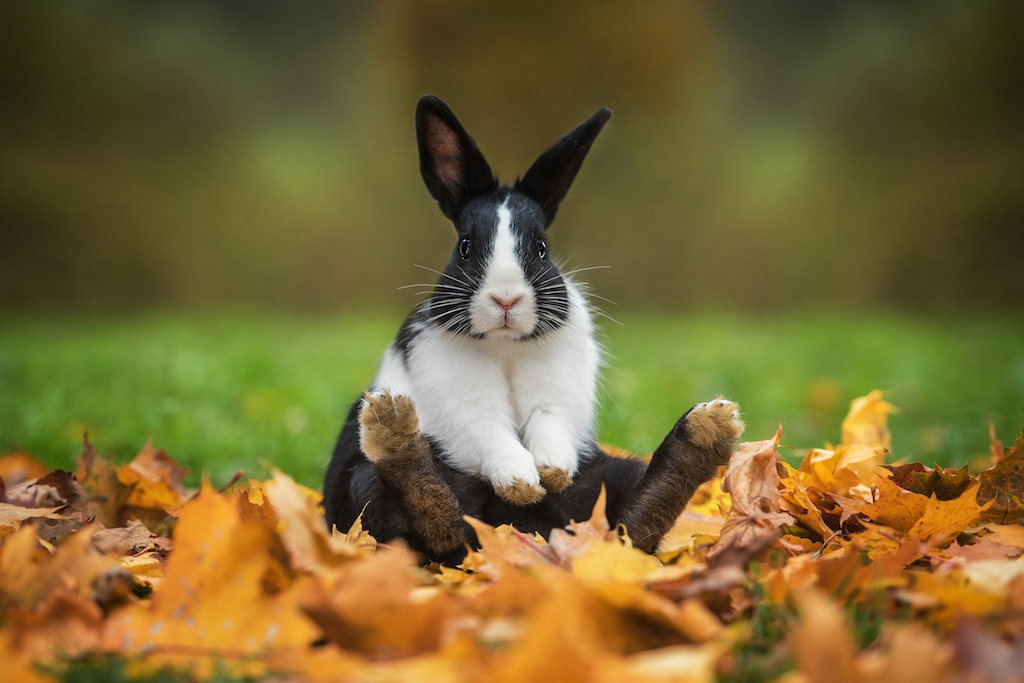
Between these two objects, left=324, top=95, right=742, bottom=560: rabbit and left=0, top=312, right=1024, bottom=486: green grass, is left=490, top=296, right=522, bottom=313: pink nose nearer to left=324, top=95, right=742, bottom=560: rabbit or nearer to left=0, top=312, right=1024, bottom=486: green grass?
left=324, top=95, right=742, bottom=560: rabbit

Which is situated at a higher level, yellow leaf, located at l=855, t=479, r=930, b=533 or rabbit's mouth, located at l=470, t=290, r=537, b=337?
rabbit's mouth, located at l=470, t=290, r=537, b=337

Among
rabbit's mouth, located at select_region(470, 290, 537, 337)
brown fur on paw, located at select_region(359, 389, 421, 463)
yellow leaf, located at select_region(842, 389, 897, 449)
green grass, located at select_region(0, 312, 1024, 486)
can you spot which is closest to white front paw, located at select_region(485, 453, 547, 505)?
brown fur on paw, located at select_region(359, 389, 421, 463)

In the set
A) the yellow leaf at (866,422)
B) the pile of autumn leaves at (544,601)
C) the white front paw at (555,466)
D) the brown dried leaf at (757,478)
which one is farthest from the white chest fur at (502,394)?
the yellow leaf at (866,422)

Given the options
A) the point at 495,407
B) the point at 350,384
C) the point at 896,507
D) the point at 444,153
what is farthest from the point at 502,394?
the point at 350,384

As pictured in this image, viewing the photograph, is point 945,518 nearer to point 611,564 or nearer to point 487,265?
point 611,564

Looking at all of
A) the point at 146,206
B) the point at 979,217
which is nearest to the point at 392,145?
the point at 146,206

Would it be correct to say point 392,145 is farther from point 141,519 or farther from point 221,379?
point 141,519
